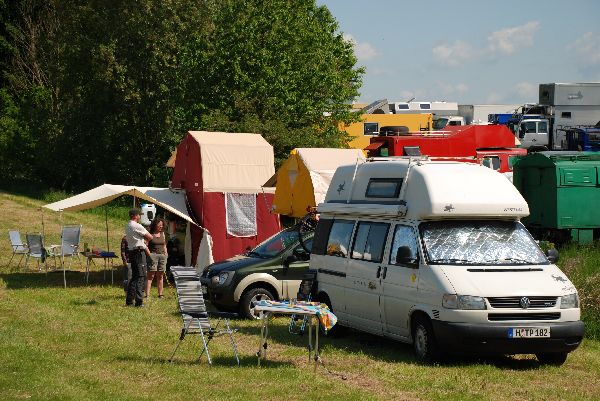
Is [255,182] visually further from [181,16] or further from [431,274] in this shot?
[181,16]

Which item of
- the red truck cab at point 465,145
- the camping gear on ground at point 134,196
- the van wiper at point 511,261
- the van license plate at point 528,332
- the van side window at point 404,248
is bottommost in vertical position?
the van license plate at point 528,332

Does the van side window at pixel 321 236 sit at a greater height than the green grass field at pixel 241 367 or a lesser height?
greater

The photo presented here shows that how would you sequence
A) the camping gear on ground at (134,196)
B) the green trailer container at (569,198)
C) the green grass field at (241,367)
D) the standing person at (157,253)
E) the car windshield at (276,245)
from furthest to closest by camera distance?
the green trailer container at (569,198) → the camping gear on ground at (134,196) → the standing person at (157,253) → the car windshield at (276,245) → the green grass field at (241,367)

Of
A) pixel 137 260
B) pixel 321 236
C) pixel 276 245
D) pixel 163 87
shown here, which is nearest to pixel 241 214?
pixel 137 260

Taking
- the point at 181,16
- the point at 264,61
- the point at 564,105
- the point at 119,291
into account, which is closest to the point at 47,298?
the point at 119,291

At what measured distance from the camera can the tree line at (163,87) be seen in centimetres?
3738

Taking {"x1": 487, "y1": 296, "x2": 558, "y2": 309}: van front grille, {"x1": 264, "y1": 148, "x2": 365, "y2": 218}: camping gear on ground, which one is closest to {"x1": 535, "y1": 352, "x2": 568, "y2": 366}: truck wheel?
{"x1": 487, "y1": 296, "x2": 558, "y2": 309}: van front grille

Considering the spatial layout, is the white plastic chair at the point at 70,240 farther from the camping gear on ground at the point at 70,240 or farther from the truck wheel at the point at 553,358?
the truck wheel at the point at 553,358

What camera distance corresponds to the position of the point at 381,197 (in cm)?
1387

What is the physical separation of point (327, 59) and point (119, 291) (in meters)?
23.2

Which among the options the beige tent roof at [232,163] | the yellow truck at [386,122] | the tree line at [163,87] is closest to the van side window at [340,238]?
the beige tent roof at [232,163]

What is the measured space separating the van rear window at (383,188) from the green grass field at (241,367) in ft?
6.71

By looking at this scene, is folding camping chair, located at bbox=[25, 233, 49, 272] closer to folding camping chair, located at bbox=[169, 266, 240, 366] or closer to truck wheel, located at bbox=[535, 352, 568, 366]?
folding camping chair, located at bbox=[169, 266, 240, 366]

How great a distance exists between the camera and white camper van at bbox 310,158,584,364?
1191 cm
